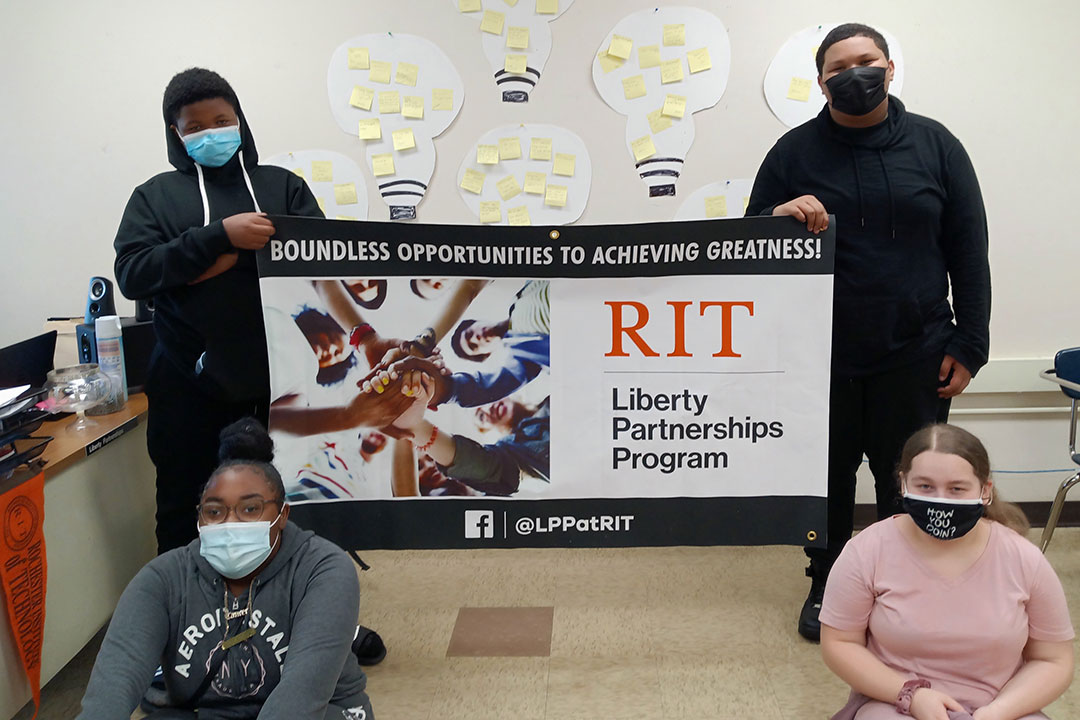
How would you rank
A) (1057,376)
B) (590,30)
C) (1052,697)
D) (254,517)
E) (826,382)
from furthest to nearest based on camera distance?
(590,30) < (1057,376) < (826,382) < (254,517) < (1052,697)

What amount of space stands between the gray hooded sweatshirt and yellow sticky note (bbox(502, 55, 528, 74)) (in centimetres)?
206

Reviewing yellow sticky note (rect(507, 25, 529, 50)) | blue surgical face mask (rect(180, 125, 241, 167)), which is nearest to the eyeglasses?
blue surgical face mask (rect(180, 125, 241, 167))

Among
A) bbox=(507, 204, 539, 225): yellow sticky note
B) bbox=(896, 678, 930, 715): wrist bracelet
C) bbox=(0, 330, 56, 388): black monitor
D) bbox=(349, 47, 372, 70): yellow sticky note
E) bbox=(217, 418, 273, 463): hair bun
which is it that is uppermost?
bbox=(349, 47, 372, 70): yellow sticky note

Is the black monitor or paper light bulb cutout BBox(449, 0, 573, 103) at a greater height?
paper light bulb cutout BBox(449, 0, 573, 103)

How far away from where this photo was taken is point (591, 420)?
217cm

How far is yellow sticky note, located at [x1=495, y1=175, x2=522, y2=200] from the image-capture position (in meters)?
3.29

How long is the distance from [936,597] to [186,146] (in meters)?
1.94

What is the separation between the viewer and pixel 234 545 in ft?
5.56

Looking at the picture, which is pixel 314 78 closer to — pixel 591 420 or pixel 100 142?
pixel 100 142

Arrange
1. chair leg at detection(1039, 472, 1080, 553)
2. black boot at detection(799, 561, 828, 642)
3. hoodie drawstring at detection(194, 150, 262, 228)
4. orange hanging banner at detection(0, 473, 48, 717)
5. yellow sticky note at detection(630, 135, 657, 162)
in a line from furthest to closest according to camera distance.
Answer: yellow sticky note at detection(630, 135, 657, 162)
chair leg at detection(1039, 472, 1080, 553)
black boot at detection(799, 561, 828, 642)
hoodie drawstring at detection(194, 150, 262, 228)
orange hanging banner at detection(0, 473, 48, 717)

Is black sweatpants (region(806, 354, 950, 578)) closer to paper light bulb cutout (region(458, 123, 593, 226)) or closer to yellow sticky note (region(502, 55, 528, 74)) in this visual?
paper light bulb cutout (region(458, 123, 593, 226))

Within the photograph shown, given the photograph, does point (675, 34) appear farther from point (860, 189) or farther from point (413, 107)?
point (860, 189)

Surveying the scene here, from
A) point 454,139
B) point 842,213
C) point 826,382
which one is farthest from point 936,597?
point 454,139

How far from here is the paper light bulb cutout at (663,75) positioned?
→ 3168mm
